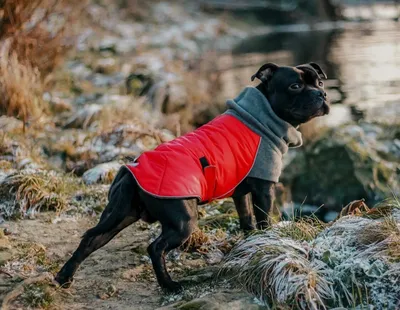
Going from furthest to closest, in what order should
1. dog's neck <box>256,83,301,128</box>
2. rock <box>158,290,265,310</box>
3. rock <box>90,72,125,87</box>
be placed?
1. rock <box>90,72,125,87</box>
2. dog's neck <box>256,83,301,128</box>
3. rock <box>158,290,265,310</box>

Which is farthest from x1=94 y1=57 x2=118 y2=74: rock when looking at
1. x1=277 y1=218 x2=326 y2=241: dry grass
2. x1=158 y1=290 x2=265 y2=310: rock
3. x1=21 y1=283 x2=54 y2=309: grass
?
x1=158 y1=290 x2=265 y2=310: rock

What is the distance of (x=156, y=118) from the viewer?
10.6 meters

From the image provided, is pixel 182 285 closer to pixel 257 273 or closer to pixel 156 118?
pixel 257 273

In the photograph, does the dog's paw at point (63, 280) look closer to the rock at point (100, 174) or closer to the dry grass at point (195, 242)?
the dry grass at point (195, 242)

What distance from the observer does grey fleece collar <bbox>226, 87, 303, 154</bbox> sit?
517 cm

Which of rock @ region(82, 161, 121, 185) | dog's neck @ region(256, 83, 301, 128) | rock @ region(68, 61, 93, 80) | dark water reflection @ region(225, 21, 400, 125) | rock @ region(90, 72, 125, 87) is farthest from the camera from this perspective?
dark water reflection @ region(225, 21, 400, 125)

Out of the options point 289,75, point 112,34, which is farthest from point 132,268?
point 112,34

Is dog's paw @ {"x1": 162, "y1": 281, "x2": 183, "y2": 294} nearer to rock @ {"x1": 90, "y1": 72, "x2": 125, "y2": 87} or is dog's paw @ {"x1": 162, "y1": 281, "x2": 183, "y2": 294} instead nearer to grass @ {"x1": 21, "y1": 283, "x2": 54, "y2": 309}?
grass @ {"x1": 21, "y1": 283, "x2": 54, "y2": 309}

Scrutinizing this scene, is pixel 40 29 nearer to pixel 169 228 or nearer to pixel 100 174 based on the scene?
pixel 100 174

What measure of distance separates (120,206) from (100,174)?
96.9 inches

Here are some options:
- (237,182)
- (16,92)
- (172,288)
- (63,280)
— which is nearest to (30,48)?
(16,92)

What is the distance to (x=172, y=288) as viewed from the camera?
182 inches

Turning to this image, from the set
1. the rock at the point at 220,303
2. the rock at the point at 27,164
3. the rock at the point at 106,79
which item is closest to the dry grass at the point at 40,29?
the rock at the point at 106,79

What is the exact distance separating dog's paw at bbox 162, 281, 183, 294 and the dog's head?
65.9 inches
